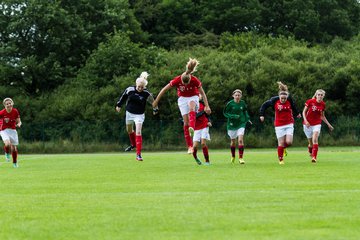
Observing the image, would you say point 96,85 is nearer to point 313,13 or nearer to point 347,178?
point 313,13

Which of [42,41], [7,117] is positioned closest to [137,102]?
[7,117]

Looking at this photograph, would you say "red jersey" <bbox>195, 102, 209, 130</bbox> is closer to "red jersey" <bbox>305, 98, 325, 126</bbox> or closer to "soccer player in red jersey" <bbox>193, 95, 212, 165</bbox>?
"soccer player in red jersey" <bbox>193, 95, 212, 165</bbox>

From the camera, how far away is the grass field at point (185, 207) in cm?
811

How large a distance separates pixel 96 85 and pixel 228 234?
50014 millimetres

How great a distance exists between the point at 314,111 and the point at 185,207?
14740 mm

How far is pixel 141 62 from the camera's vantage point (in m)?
58.3

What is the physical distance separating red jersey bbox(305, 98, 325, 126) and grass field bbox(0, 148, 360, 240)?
323 inches

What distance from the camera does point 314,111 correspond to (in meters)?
24.4

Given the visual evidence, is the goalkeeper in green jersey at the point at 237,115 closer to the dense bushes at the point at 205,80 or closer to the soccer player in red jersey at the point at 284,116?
the soccer player in red jersey at the point at 284,116

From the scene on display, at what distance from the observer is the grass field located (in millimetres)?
8109

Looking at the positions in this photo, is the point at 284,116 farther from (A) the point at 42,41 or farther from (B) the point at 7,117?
(A) the point at 42,41

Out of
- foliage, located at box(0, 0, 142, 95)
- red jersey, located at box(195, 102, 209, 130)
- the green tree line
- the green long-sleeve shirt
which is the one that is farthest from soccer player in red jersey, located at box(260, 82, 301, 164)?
foliage, located at box(0, 0, 142, 95)

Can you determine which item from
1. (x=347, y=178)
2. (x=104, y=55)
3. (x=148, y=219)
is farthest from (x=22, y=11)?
(x=148, y=219)

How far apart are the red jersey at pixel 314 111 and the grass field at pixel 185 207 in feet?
27.0
